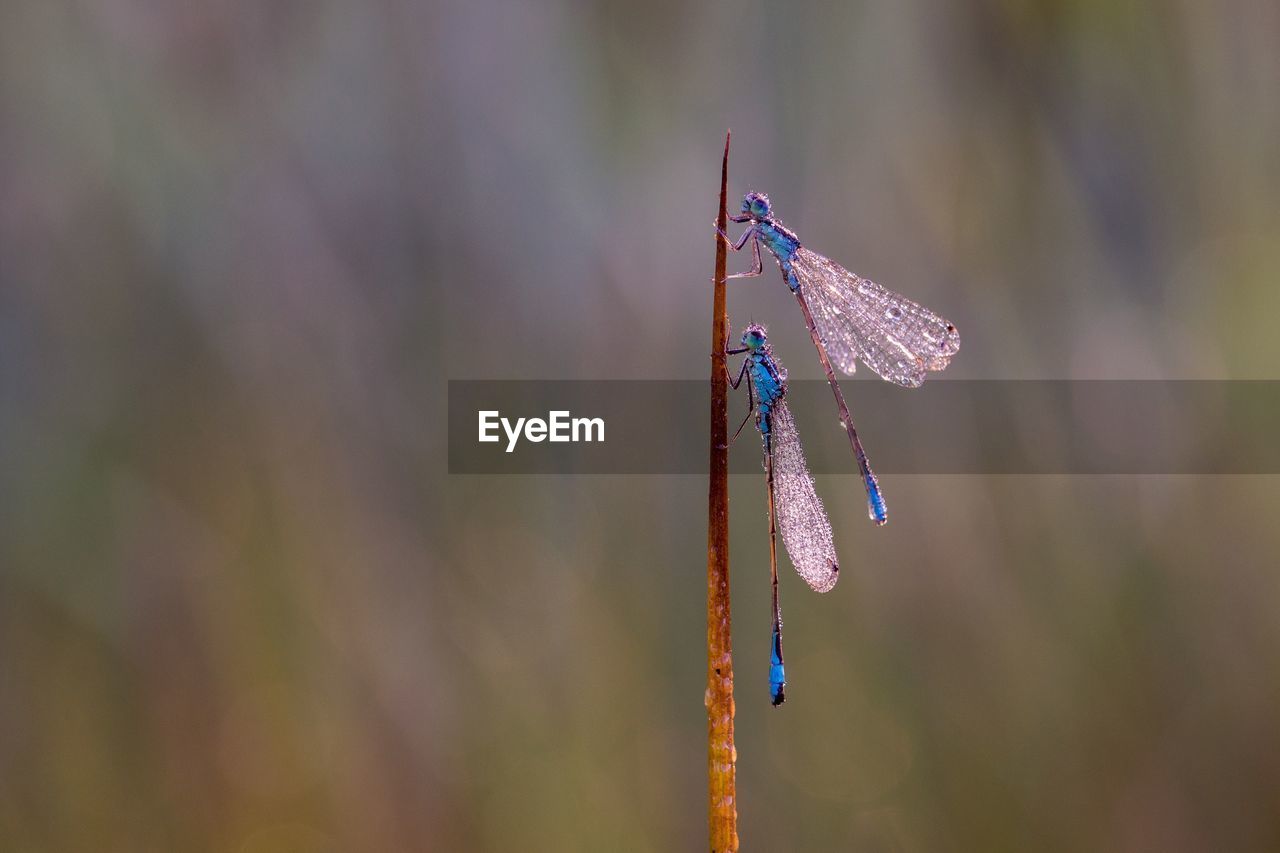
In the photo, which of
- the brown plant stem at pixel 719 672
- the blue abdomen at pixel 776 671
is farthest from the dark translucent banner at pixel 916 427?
the brown plant stem at pixel 719 672

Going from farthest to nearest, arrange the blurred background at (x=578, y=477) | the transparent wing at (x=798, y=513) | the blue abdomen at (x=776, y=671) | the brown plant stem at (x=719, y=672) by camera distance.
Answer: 1. the blurred background at (x=578, y=477)
2. the transparent wing at (x=798, y=513)
3. the blue abdomen at (x=776, y=671)
4. the brown plant stem at (x=719, y=672)

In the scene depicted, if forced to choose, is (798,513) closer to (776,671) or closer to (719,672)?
(776,671)

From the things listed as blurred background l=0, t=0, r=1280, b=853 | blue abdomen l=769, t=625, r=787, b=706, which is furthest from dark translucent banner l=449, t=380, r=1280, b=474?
blue abdomen l=769, t=625, r=787, b=706

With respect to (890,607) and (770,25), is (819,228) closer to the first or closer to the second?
(770,25)

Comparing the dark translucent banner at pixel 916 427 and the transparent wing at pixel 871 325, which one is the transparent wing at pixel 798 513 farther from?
the dark translucent banner at pixel 916 427

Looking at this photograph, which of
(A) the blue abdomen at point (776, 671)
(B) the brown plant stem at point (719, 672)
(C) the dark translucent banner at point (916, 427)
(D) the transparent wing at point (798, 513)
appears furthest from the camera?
(C) the dark translucent banner at point (916, 427)

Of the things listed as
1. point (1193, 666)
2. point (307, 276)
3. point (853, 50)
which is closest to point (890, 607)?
point (1193, 666)
